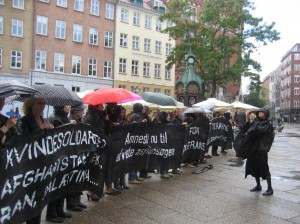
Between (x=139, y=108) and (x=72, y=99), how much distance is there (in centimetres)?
273

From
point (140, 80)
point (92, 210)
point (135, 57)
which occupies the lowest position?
point (92, 210)

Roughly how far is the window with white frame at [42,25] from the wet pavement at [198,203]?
32.4 m

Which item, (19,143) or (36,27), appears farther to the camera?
(36,27)

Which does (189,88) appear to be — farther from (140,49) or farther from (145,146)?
(140,49)

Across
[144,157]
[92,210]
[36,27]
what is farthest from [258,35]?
[92,210]

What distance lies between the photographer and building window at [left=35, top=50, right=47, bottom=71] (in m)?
37.6

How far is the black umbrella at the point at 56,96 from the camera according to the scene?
572 centimetres

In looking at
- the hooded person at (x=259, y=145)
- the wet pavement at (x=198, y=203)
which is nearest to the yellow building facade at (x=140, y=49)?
the wet pavement at (x=198, y=203)

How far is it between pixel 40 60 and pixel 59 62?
7.33 feet

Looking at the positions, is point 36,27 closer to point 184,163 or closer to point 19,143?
point 184,163

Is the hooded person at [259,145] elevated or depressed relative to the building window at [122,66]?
depressed

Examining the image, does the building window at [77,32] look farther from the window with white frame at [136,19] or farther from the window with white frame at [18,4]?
the window with white frame at [136,19]

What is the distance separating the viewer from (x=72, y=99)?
599 centimetres

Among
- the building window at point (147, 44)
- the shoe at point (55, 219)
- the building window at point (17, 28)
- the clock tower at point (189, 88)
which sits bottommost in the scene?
the shoe at point (55, 219)
